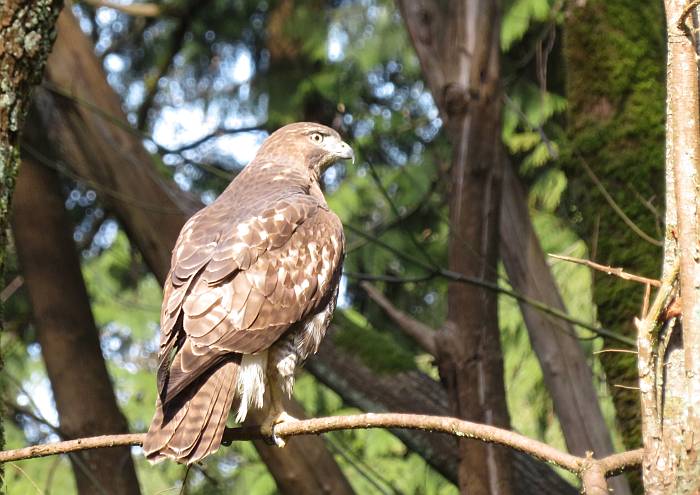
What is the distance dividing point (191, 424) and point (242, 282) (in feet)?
2.04

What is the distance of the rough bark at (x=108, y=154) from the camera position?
532cm

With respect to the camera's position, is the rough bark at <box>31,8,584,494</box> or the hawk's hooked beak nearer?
the hawk's hooked beak

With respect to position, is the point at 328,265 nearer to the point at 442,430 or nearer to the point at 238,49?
the point at 442,430

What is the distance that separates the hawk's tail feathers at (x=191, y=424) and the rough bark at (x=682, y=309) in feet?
4.72

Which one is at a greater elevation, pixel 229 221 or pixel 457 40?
pixel 457 40

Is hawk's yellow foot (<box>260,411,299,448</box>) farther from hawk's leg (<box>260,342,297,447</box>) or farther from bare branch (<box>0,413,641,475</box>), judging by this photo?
bare branch (<box>0,413,641,475</box>)

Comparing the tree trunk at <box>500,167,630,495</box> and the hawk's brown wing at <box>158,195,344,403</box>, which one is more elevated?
the hawk's brown wing at <box>158,195,344,403</box>

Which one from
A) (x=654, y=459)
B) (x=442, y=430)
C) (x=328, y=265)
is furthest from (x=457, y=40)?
(x=654, y=459)

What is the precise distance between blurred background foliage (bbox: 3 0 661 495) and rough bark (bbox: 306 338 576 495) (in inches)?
41.5

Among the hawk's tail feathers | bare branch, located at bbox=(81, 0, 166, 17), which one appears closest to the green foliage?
bare branch, located at bbox=(81, 0, 166, 17)

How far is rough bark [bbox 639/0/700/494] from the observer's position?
1.84 metres

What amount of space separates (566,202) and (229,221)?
2567mm

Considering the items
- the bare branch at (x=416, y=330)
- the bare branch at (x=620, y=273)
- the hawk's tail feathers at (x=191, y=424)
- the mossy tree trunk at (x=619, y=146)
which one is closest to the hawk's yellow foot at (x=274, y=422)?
the hawk's tail feathers at (x=191, y=424)

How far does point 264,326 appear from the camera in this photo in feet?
11.3
